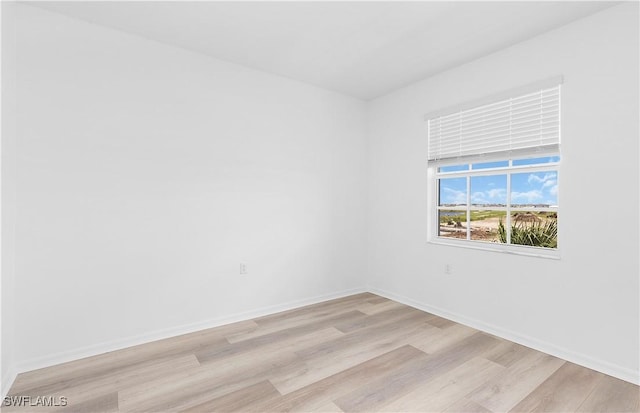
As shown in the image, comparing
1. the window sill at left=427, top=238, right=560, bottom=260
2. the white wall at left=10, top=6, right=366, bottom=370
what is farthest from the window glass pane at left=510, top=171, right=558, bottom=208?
the white wall at left=10, top=6, right=366, bottom=370

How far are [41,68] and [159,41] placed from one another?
0.91m

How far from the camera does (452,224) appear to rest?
11.7 feet

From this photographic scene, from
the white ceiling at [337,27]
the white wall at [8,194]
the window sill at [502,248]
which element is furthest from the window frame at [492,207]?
the white wall at [8,194]

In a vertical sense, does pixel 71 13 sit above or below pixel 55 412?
above

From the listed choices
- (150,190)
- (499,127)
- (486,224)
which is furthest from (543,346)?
(150,190)

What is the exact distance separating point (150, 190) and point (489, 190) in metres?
3.27

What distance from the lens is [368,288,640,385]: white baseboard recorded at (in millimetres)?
2229

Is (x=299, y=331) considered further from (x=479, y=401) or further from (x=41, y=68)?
(x=41, y=68)

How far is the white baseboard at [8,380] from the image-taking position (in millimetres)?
1990

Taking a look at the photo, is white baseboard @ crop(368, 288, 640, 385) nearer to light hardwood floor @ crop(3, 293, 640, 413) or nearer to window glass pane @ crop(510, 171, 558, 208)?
light hardwood floor @ crop(3, 293, 640, 413)

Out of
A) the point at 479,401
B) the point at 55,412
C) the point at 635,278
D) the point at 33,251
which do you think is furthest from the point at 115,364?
the point at 635,278

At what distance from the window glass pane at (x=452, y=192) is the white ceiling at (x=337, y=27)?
4.00 feet

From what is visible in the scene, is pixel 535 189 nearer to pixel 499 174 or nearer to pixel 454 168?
pixel 499 174

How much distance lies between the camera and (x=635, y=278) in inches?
86.9
